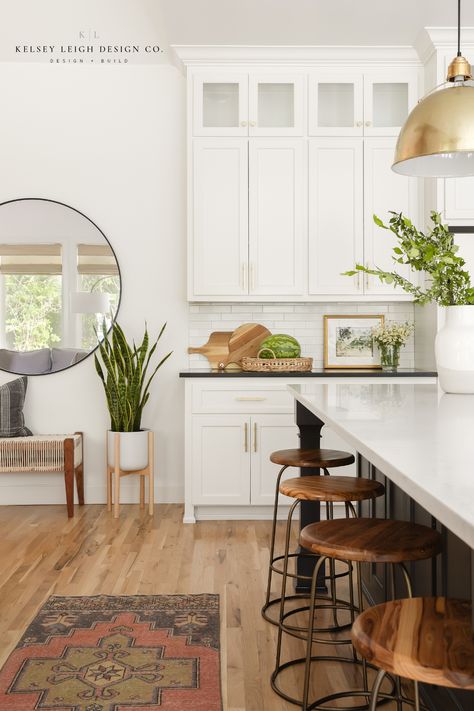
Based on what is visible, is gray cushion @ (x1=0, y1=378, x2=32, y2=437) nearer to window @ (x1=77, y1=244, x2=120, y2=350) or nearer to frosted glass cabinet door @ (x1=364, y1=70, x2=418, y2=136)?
window @ (x1=77, y1=244, x2=120, y2=350)

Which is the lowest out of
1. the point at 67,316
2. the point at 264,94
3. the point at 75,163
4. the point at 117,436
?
the point at 117,436

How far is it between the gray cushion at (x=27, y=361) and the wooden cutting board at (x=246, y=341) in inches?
51.8

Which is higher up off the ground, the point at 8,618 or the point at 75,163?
the point at 75,163

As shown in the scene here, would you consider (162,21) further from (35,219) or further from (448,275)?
(448,275)

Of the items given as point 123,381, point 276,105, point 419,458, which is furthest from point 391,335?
point 419,458

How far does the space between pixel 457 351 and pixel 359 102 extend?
2.81 meters

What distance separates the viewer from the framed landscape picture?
5359 millimetres

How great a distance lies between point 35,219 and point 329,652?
12.3 feet

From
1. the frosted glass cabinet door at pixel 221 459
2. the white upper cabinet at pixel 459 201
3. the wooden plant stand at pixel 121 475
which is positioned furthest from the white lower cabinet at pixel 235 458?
the white upper cabinet at pixel 459 201

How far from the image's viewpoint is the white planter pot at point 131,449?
4879 millimetres

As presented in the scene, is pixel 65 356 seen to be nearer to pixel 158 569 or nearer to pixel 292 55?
pixel 158 569

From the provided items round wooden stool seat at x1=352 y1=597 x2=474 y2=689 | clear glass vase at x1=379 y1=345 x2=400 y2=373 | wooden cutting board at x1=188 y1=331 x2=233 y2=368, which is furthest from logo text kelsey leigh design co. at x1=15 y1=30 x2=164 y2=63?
round wooden stool seat at x1=352 y1=597 x2=474 y2=689

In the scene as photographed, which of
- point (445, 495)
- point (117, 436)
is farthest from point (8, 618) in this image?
point (445, 495)

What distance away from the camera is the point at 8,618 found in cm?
307
